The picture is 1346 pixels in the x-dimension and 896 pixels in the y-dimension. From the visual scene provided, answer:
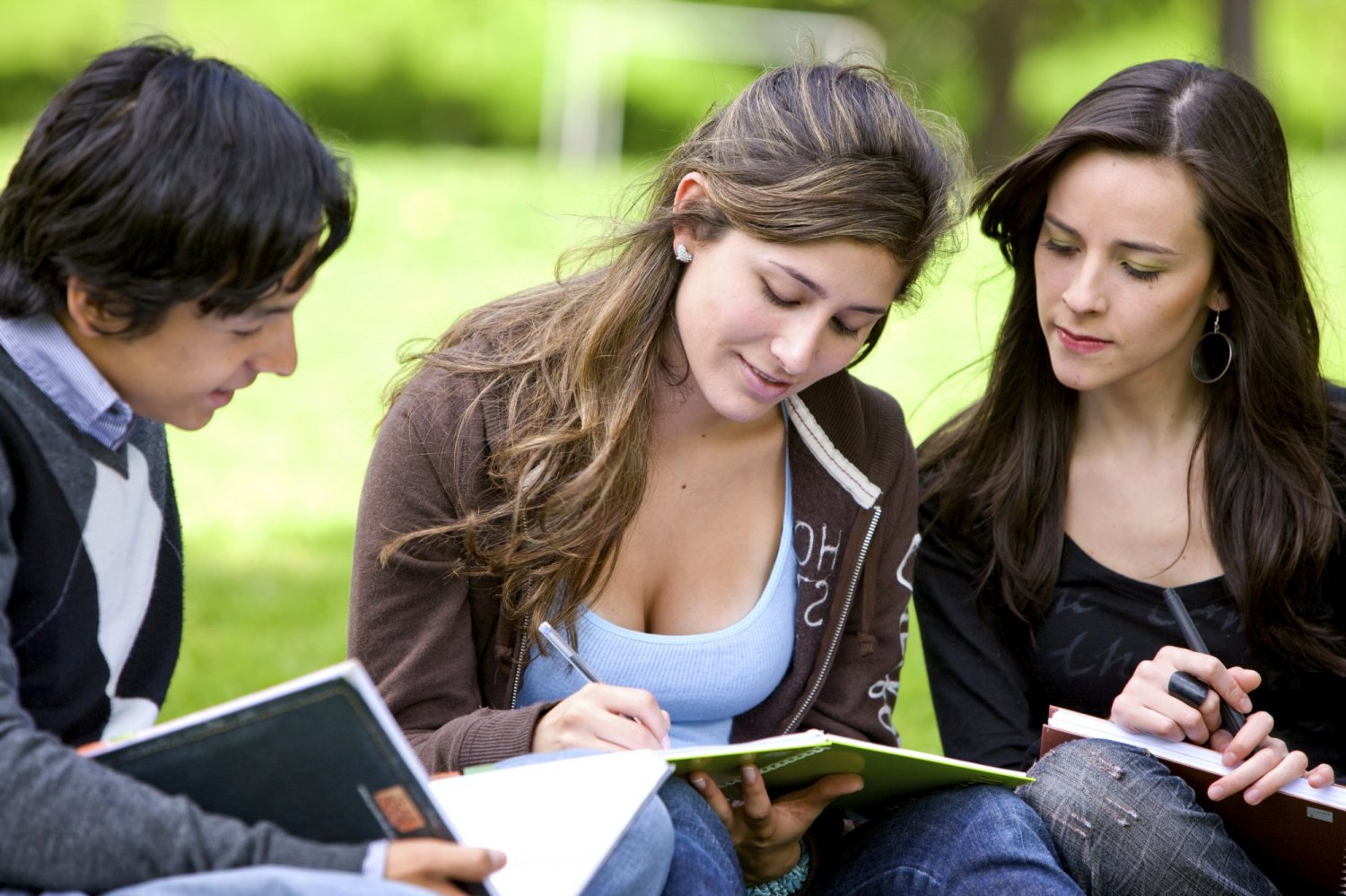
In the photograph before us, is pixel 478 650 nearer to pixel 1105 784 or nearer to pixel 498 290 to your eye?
pixel 1105 784

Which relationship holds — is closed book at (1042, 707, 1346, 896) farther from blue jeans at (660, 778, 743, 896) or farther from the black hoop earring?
the black hoop earring

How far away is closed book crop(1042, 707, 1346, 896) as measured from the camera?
216 centimetres

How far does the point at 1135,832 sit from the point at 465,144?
12558 millimetres

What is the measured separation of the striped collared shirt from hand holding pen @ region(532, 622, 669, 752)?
66 centimetres

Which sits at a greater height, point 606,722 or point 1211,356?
point 1211,356

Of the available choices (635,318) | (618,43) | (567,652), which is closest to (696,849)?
(567,652)

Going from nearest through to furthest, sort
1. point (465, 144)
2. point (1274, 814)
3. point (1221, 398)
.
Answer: point (1274, 814) < point (1221, 398) < point (465, 144)

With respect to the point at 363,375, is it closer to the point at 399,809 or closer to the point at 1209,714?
the point at 1209,714

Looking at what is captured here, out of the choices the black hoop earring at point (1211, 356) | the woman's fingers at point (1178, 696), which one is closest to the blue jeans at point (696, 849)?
the woman's fingers at point (1178, 696)

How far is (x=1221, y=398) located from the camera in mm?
2717

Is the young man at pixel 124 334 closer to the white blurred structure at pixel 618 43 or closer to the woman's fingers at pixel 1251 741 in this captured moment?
the woman's fingers at pixel 1251 741

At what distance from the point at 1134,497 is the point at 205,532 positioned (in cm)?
Answer: 341

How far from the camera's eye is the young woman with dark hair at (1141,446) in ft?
8.28

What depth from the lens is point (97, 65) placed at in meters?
1.71
